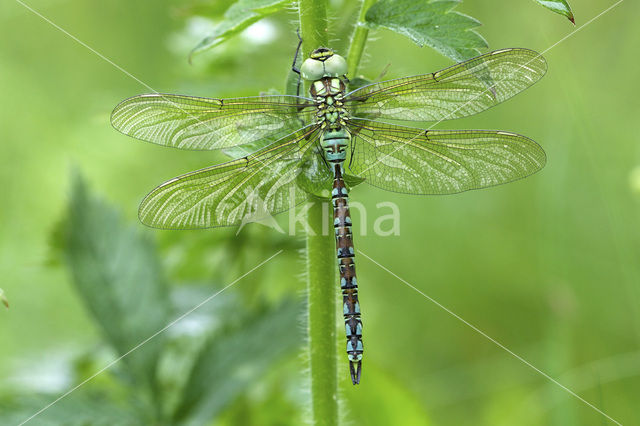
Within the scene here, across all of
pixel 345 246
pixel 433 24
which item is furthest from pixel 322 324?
pixel 433 24

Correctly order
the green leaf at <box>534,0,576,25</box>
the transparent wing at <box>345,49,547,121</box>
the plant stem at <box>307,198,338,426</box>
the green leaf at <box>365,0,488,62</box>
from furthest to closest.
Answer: the transparent wing at <box>345,49,547,121</box>
the plant stem at <box>307,198,338,426</box>
the green leaf at <box>365,0,488,62</box>
the green leaf at <box>534,0,576,25</box>

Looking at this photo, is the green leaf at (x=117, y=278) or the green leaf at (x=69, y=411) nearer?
the green leaf at (x=69, y=411)

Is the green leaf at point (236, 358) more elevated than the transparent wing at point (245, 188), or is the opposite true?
the transparent wing at point (245, 188)

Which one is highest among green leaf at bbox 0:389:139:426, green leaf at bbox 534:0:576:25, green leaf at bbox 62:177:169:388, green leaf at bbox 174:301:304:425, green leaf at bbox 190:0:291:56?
green leaf at bbox 190:0:291:56

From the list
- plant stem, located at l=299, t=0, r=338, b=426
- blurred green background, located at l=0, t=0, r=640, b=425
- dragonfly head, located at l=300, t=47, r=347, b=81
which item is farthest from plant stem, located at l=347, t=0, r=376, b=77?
blurred green background, located at l=0, t=0, r=640, b=425

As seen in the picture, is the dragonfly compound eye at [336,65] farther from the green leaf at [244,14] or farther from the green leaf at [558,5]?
the green leaf at [558,5]

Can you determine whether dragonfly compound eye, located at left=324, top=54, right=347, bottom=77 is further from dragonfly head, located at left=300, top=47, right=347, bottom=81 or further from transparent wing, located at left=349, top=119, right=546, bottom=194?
transparent wing, located at left=349, top=119, right=546, bottom=194

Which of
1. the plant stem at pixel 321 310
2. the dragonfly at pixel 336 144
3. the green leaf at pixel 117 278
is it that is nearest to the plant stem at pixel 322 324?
the plant stem at pixel 321 310
